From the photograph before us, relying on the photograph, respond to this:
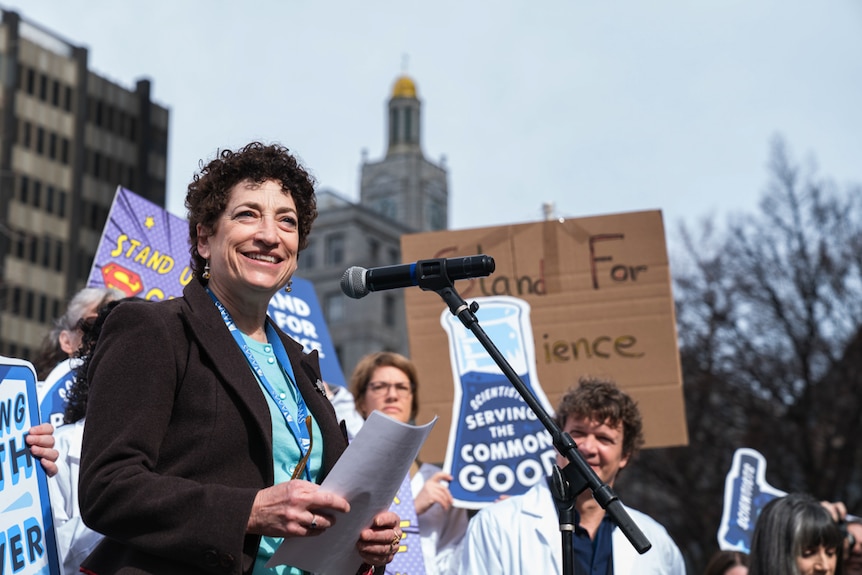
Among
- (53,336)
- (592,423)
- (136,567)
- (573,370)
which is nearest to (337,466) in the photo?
(136,567)

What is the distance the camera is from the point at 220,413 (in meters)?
2.55

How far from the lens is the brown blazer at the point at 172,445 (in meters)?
2.37

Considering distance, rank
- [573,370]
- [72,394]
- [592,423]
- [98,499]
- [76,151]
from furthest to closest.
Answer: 1. [76,151]
2. [573,370]
3. [592,423]
4. [72,394]
5. [98,499]

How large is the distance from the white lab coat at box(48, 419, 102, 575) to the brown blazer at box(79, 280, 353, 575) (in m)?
1.14

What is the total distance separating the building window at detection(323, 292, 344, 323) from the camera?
6228 cm

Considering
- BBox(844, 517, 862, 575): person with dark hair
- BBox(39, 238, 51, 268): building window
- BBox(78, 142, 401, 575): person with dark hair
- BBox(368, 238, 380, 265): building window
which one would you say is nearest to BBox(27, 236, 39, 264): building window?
BBox(39, 238, 51, 268): building window

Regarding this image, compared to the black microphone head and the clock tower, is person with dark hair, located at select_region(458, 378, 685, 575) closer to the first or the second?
the black microphone head

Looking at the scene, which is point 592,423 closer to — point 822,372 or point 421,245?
point 421,245

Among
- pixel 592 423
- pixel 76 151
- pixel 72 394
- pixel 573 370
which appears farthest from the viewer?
pixel 76 151

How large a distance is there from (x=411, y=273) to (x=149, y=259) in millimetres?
3357

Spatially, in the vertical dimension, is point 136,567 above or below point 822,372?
below

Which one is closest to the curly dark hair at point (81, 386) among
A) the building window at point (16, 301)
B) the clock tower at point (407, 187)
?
the building window at point (16, 301)

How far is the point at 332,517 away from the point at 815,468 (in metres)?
21.1

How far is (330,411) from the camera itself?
2.86m
